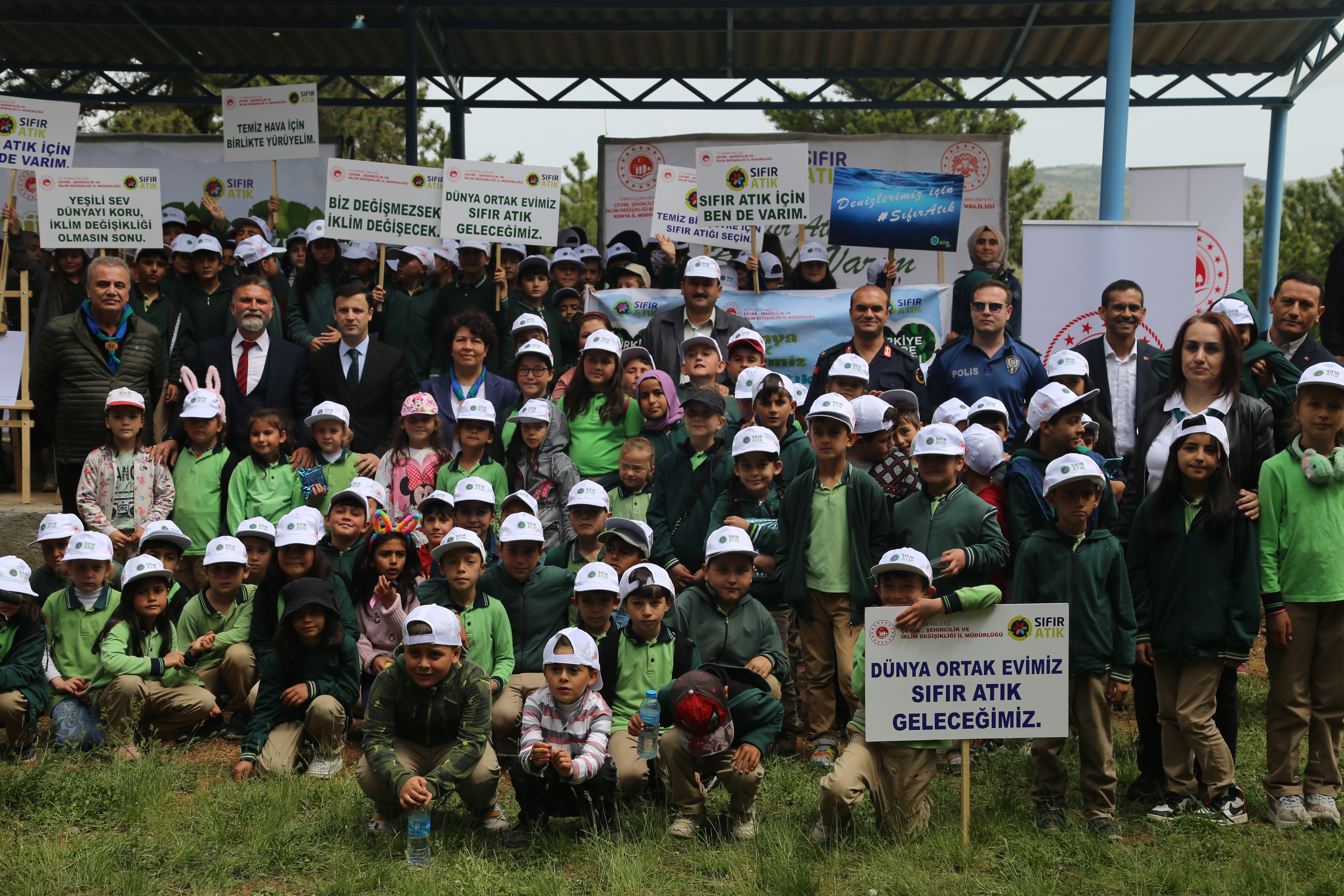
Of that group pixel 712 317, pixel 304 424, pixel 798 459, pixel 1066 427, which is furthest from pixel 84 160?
pixel 1066 427

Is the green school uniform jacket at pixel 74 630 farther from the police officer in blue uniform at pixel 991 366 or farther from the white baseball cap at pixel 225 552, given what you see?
the police officer in blue uniform at pixel 991 366

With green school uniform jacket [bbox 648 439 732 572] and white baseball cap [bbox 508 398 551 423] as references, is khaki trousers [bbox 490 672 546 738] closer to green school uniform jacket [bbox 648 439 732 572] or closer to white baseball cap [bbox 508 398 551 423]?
green school uniform jacket [bbox 648 439 732 572]

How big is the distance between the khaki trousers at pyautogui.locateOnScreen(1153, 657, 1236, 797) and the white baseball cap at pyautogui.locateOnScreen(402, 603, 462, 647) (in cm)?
337

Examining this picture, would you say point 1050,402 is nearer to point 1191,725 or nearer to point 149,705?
point 1191,725

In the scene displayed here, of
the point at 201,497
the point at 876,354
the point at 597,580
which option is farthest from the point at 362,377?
the point at 876,354

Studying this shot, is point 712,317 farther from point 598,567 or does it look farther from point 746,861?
point 746,861

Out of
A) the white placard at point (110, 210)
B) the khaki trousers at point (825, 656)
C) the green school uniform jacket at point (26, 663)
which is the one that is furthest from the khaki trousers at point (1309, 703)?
the white placard at point (110, 210)

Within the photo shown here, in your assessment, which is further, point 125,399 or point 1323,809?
point 125,399

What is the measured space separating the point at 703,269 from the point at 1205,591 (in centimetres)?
460

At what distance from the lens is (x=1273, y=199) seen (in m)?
17.6

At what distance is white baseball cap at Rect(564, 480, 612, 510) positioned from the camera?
7.39m

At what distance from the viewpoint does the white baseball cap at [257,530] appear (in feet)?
25.6

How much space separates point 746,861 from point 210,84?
22.8 metres

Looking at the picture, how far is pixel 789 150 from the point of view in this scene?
1081 cm
